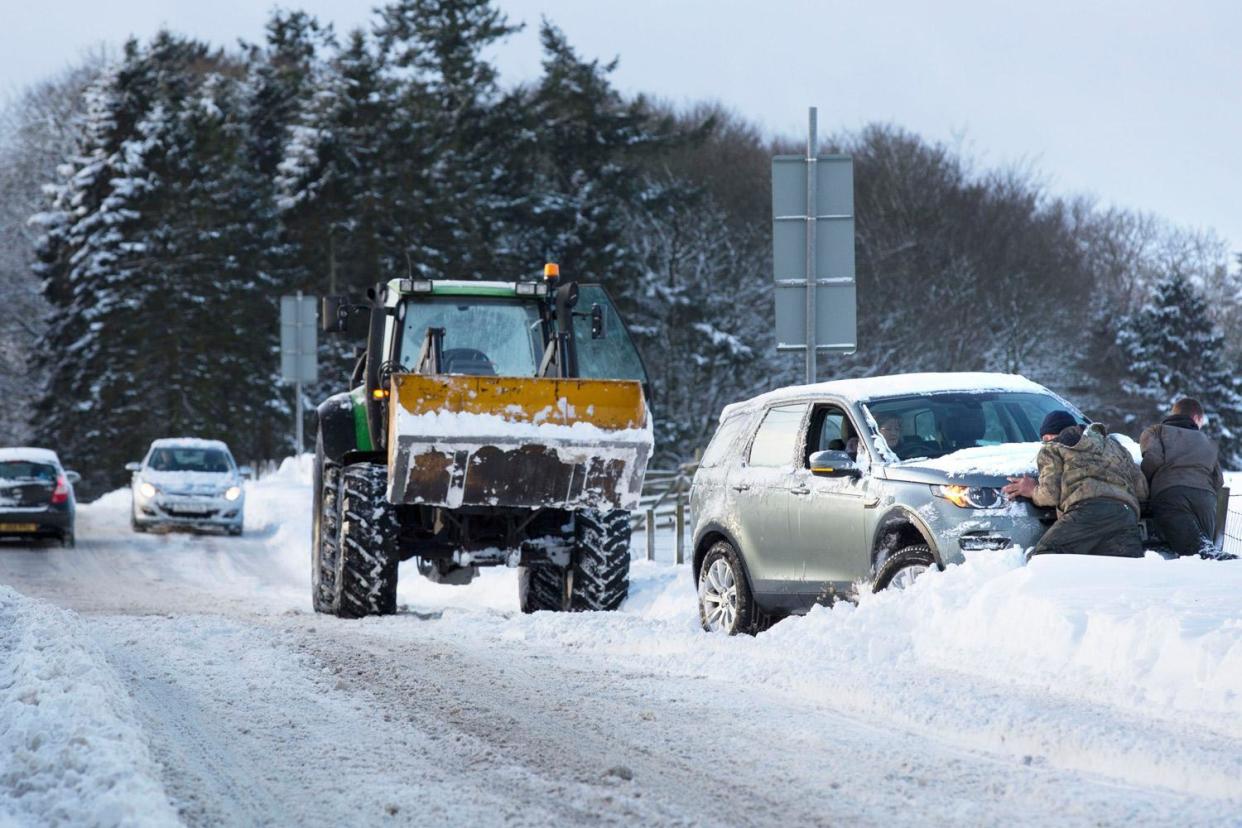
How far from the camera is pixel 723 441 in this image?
1168 cm

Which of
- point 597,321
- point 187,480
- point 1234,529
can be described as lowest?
point 187,480

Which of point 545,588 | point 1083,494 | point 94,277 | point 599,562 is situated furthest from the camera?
point 94,277

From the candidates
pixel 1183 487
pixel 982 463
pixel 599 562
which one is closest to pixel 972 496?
pixel 982 463

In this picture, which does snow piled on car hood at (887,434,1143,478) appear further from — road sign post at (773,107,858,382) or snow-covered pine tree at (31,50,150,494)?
snow-covered pine tree at (31,50,150,494)

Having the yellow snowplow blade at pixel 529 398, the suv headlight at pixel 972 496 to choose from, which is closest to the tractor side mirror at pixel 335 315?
the yellow snowplow blade at pixel 529 398

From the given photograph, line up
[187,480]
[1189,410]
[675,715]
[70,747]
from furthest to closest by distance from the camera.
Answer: [187,480] < [1189,410] < [675,715] < [70,747]

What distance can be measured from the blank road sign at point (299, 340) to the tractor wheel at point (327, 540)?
1956 centimetres

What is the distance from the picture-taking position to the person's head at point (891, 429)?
9.82m

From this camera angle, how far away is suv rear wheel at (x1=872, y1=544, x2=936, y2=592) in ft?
29.2

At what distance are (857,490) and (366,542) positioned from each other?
4.24 metres

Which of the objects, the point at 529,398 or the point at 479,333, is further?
the point at 479,333

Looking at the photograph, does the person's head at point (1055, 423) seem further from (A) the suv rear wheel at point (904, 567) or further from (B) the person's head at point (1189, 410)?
(B) the person's head at point (1189, 410)

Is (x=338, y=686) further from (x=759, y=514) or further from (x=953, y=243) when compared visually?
(x=953, y=243)

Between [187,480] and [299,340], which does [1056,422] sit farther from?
[299,340]
